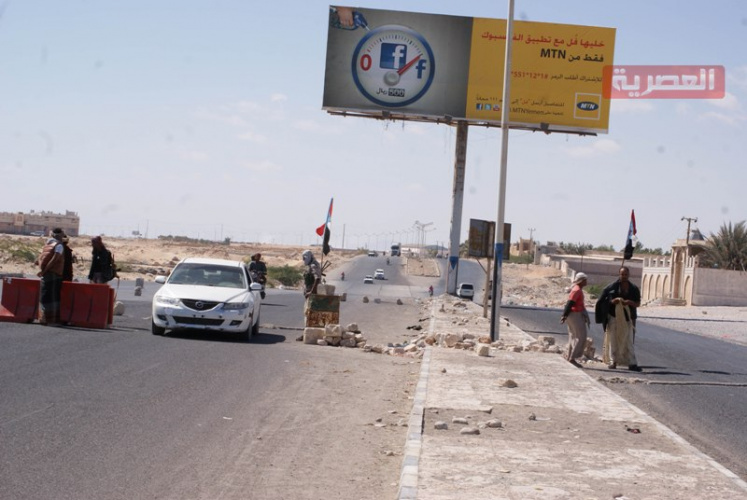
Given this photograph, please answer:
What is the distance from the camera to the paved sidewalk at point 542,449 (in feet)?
21.9

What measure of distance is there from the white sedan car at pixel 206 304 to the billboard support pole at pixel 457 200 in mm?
22124

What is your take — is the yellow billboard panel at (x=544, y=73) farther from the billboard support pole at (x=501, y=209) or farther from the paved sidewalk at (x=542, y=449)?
the paved sidewalk at (x=542, y=449)

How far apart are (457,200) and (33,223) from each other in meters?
141

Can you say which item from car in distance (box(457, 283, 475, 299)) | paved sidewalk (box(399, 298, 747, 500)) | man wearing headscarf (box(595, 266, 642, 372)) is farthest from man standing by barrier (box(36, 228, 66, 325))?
Result: car in distance (box(457, 283, 475, 299))

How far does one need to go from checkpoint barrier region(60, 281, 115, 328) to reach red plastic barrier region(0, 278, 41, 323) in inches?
19.4

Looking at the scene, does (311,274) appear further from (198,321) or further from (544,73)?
(544,73)

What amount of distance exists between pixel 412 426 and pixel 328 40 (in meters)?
31.0

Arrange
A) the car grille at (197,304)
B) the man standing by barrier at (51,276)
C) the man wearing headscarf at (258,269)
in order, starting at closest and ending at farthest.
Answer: the car grille at (197,304), the man standing by barrier at (51,276), the man wearing headscarf at (258,269)

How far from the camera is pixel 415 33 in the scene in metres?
38.0

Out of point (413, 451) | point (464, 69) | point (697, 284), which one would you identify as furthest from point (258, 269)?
point (697, 284)

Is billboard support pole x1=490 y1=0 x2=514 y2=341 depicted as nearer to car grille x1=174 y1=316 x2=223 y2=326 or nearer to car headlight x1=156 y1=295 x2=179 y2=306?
car grille x1=174 y1=316 x2=223 y2=326

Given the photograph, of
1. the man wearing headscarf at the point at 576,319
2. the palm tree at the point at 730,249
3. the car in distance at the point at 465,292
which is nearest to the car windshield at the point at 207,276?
the man wearing headscarf at the point at 576,319

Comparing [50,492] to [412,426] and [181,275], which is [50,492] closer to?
[412,426]

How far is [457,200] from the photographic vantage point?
41.6 m
